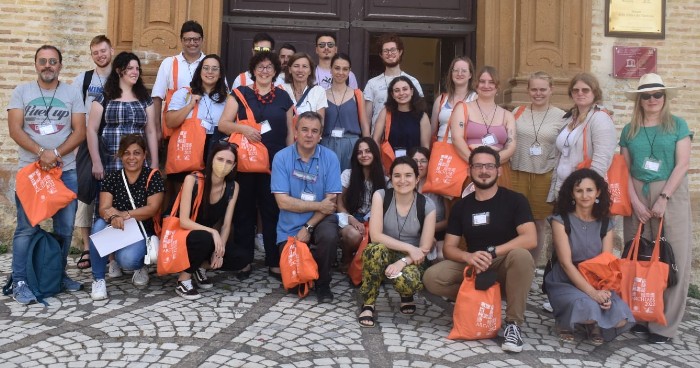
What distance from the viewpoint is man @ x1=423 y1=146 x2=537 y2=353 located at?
430 centimetres

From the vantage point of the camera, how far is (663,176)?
475 cm

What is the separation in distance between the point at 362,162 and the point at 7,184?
163 inches

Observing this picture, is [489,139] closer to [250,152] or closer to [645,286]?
[645,286]

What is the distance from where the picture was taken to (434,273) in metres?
4.50

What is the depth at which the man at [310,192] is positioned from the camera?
4.98m

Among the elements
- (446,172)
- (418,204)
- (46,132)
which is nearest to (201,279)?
(46,132)

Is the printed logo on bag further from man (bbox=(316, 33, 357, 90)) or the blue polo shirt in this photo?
man (bbox=(316, 33, 357, 90))

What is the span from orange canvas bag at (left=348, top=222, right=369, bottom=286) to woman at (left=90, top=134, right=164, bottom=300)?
5.35 ft

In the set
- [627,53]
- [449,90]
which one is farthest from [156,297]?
[627,53]

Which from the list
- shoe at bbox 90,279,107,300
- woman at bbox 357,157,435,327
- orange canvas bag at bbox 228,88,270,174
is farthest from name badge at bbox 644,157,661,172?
shoe at bbox 90,279,107,300

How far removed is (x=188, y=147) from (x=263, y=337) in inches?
76.9

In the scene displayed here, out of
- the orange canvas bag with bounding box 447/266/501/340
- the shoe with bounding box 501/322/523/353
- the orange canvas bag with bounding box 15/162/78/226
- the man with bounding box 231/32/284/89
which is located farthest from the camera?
the man with bounding box 231/32/284/89

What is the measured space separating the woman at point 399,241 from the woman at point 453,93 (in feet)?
3.04

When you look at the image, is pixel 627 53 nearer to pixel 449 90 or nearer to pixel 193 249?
pixel 449 90
